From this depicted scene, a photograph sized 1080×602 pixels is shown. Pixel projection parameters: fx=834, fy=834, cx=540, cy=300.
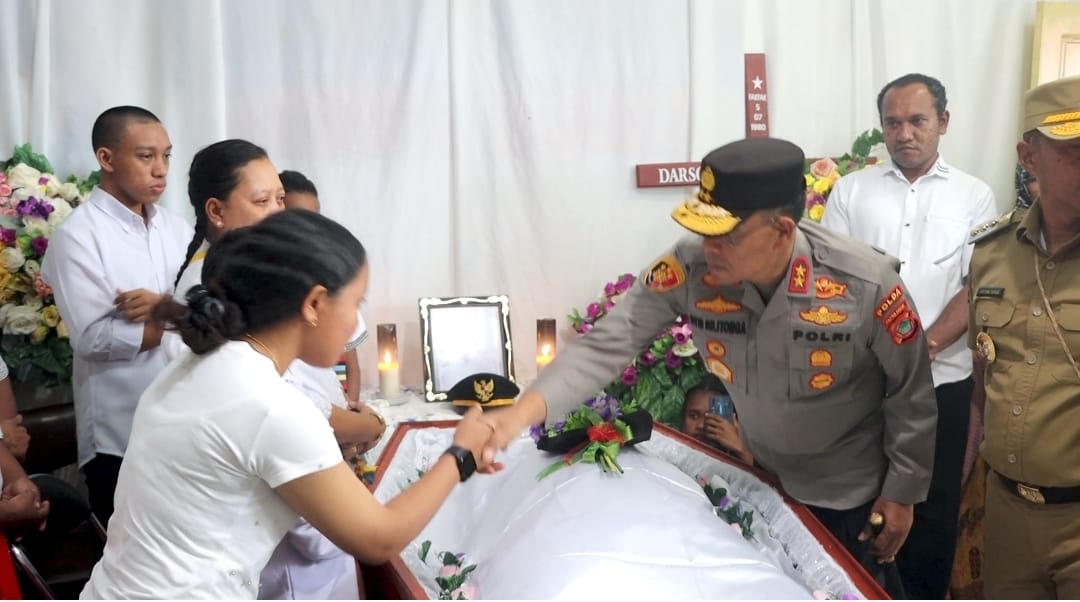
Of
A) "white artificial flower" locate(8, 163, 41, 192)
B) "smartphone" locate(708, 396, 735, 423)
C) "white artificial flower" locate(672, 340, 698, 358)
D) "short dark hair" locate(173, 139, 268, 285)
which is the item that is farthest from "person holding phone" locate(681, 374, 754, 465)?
"white artificial flower" locate(8, 163, 41, 192)

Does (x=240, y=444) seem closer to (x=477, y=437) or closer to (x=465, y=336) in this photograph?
(x=477, y=437)

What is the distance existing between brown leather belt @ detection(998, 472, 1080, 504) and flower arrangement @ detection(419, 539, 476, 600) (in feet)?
3.83

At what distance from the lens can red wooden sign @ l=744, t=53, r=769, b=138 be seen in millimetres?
3535

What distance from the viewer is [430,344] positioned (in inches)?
130

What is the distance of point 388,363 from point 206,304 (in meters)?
2.13

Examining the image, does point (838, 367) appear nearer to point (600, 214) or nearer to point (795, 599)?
point (795, 599)

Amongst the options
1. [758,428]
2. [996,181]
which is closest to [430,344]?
[758,428]

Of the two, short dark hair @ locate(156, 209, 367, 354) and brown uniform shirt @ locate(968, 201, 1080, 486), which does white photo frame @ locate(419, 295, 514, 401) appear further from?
short dark hair @ locate(156, 209, 367, 354)

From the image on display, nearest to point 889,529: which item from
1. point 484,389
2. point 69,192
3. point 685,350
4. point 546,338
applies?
point 685,350

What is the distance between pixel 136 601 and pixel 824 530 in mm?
1328

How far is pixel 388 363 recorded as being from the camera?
329 centimetres

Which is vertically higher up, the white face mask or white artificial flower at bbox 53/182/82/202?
white artificial flower at bbox 53/182/82/202

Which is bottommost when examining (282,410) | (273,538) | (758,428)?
(758,428)

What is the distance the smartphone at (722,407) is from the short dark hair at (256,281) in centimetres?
183
